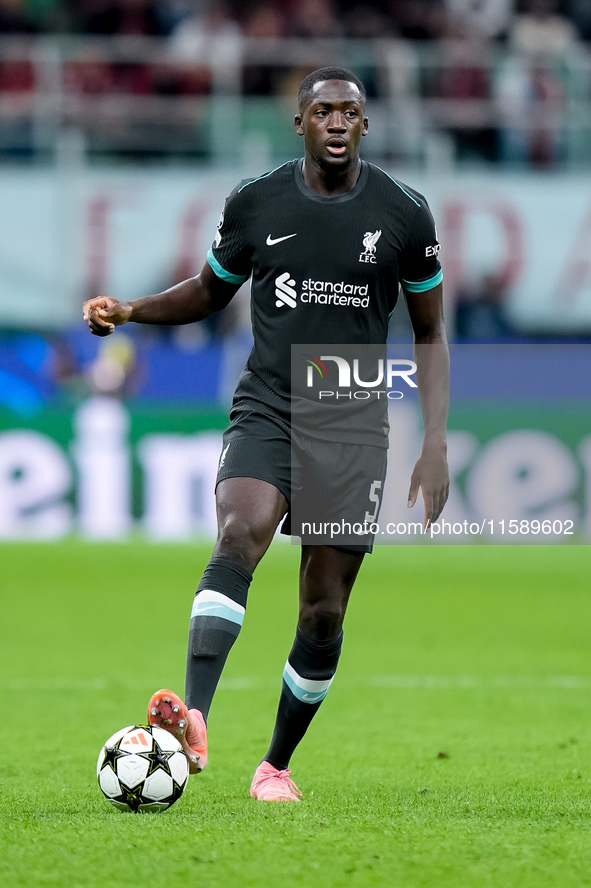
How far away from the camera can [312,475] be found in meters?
4.54

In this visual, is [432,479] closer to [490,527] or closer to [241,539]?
[241,539]

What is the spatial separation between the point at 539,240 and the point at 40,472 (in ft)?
22.8

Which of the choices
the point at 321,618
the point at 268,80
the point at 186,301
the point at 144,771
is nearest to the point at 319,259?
the point at 186,301

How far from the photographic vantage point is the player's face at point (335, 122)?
4506mm

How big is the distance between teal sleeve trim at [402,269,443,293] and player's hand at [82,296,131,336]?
0.95 m

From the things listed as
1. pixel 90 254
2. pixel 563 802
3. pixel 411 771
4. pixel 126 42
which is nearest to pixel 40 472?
pixel 90 254

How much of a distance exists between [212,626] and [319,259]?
1.26 m

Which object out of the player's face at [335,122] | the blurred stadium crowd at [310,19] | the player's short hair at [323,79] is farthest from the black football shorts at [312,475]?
the blurred stadium crowd at [310,19]

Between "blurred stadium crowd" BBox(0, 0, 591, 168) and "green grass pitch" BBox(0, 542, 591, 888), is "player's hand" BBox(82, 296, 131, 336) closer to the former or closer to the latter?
"green grass pitch" BBox(0, 542, 591, 888)

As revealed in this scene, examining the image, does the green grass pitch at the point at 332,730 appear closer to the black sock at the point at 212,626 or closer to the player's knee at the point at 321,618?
the black sock at the point at 212,626

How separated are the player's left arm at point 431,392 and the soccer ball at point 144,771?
1159 millimetres

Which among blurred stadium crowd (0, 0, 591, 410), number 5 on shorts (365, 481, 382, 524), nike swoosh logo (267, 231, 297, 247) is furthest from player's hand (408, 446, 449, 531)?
blurred stadium crowd (0, 0, 591, 410)

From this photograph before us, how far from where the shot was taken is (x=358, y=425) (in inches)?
183

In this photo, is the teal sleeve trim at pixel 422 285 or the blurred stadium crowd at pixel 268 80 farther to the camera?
the blurred stadium crowd at pixel 268 80
